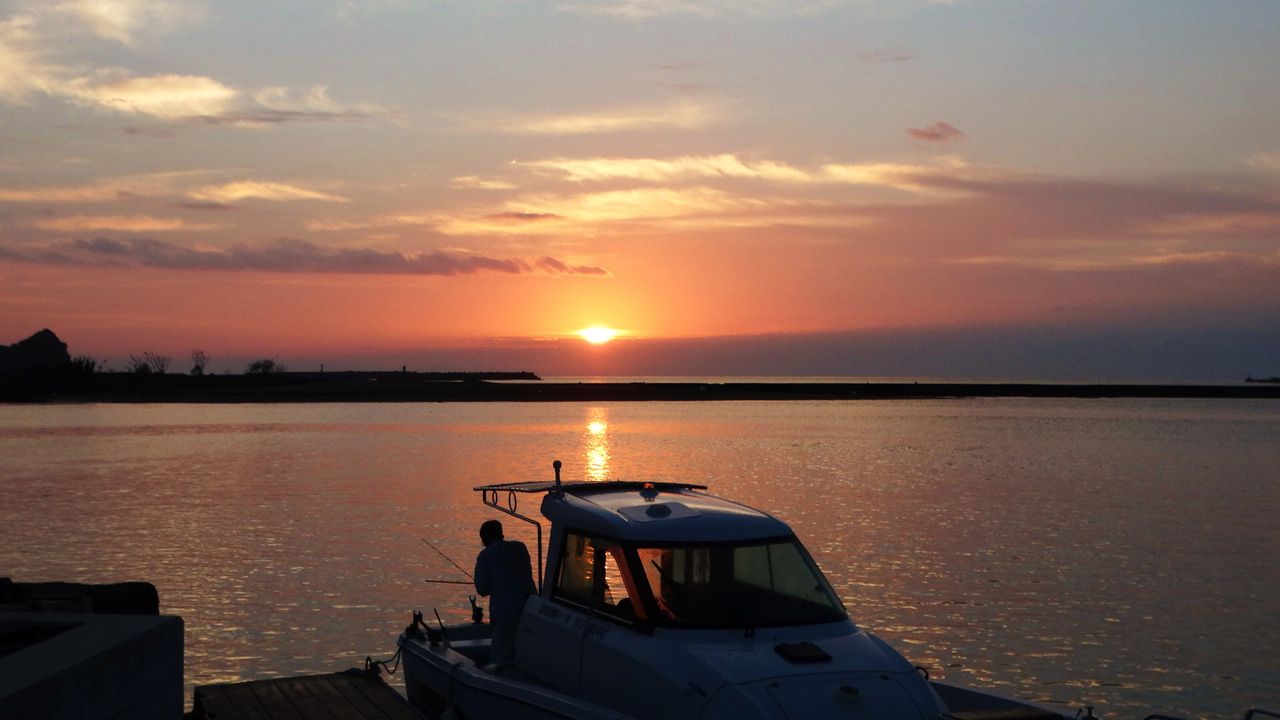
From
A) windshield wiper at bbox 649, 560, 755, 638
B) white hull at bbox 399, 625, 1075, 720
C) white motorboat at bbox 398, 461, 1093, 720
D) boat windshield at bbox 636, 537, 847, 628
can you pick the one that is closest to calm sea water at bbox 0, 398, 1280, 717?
white hull at bbox 399, 625, 1075, 720

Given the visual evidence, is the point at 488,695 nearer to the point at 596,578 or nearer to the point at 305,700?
the point at 596,578

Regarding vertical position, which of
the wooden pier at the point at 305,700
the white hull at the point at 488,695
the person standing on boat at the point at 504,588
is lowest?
the wooden pier at the point at 305,700

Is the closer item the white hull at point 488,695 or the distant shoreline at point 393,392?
the white hull at point 488,695

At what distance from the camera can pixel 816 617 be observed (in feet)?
33.4

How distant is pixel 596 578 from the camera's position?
10914mm

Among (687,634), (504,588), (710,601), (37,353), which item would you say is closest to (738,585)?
(710,601)

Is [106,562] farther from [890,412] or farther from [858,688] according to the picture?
[890,412]

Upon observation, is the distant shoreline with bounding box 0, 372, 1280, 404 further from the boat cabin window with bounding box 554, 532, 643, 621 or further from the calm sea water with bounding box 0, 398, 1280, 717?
the boat cabin window with bounding box 554, 532, 643, 621

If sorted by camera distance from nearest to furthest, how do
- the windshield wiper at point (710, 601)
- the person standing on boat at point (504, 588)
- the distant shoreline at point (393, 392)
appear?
the windshield wiper at point (710, 601)
the person standing on boat at point (504, 588)
the distant shoreline at point (393, 392)

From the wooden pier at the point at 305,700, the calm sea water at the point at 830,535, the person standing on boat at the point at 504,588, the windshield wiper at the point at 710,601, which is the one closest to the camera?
the windshield wiper at the point at 710,601

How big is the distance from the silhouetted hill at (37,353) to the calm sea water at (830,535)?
109660 mm

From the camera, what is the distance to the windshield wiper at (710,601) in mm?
9867

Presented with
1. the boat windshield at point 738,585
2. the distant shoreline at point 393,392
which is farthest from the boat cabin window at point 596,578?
the distant shoreline at point 393,392

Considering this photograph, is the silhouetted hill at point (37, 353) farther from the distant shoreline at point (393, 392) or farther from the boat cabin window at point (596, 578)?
the boat cabin window at point (596, 578)
